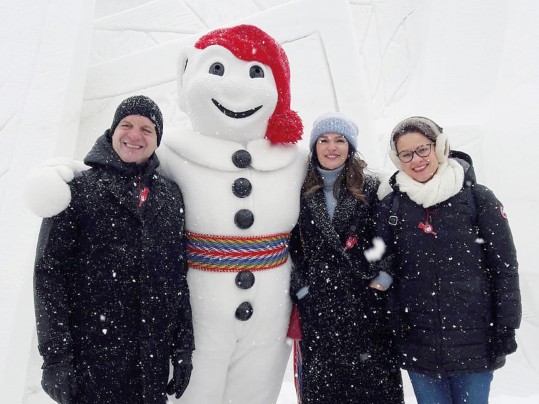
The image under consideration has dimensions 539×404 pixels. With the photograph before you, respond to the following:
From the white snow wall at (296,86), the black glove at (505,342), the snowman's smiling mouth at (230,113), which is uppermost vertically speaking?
the white snow wall at (296,86)

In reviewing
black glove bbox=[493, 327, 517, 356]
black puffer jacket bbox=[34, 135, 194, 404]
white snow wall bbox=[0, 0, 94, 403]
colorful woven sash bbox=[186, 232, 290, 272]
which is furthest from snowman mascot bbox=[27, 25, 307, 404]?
white snow wall bbox=[0, 0, 94, 403]

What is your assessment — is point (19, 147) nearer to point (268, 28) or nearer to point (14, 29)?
point (14, 29)

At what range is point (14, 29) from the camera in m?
3.46

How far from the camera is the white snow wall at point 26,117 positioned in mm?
2418

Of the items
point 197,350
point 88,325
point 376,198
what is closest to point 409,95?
point 376,198

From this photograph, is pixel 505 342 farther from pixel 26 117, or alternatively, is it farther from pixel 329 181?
pixel 26 117

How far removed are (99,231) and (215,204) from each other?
45 centimetres

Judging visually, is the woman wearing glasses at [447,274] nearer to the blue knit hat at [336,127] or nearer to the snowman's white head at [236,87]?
the blue knit hat at [336,127]

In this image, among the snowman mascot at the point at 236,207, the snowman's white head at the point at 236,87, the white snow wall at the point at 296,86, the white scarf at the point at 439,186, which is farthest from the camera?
the white snow wall at the point at 296,86

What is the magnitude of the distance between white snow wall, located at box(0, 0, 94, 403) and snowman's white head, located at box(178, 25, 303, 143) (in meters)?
1.38

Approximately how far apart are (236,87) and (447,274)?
41.0 inches

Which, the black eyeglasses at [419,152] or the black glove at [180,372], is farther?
the black eyeglasses at [419,152]

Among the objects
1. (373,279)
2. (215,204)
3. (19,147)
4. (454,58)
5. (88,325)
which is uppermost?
(454,58)

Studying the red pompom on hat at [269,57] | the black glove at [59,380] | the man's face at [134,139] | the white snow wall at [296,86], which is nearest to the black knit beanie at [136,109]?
the man's face at [134,139]
